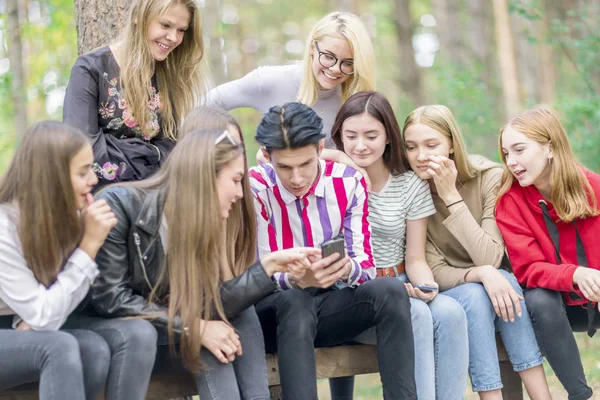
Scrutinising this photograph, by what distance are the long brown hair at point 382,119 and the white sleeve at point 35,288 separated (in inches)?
63.9

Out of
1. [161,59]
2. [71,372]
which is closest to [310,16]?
[161,59]

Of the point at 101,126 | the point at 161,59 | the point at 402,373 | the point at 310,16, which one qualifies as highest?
the point at 310,16

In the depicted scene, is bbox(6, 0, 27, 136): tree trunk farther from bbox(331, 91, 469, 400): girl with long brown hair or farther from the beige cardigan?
the beige cardigan

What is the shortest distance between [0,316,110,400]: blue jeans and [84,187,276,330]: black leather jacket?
19cm

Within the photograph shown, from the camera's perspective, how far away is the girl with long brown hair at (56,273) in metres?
2.88

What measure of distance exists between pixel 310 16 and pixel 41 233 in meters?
21.5

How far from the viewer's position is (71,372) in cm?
282

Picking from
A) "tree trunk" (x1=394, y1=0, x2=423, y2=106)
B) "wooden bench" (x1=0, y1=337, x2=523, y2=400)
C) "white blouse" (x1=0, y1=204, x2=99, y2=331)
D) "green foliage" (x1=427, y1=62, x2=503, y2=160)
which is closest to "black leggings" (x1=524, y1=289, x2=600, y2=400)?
"wooden bench" (x1=0, y1=337, x2=523, y2=400)

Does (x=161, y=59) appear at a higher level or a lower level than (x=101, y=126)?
higher

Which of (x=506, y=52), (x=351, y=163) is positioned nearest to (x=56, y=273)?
(x=351, y=163)

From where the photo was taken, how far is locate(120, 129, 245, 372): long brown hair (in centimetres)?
313

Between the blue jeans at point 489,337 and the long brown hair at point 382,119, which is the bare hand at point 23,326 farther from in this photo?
the blue jeans at point 489,337

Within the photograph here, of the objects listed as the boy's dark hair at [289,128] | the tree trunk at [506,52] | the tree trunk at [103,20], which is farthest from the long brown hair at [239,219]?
the tree trunk at [506,52]

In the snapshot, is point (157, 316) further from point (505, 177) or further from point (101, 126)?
point (505, 177)
